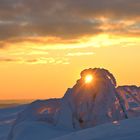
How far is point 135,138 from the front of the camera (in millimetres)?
3879

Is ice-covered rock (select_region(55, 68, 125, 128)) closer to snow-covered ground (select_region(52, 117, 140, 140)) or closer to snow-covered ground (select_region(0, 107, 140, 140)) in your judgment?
snow-covered ground (select_region(0, 107, 140, 140))

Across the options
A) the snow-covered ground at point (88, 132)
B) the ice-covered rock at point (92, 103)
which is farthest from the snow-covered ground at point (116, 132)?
the ice-covered rock at point (92, 103)

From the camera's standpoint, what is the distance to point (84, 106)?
304 inches

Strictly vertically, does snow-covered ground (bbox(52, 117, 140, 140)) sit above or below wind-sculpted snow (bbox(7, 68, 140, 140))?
below

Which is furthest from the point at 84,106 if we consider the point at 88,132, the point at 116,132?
the point at 116,132

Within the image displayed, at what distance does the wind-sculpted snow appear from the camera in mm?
7547

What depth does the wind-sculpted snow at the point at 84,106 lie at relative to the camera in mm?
7547

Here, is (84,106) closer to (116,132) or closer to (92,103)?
(92,103)

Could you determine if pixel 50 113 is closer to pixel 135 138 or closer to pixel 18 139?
pixel 18 139

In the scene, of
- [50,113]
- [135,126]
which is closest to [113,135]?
[135,126]

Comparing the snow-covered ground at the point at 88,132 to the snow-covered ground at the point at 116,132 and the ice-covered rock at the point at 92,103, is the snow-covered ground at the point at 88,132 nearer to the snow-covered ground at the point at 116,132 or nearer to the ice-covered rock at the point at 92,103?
the snow-covered ground at the point at 116,132

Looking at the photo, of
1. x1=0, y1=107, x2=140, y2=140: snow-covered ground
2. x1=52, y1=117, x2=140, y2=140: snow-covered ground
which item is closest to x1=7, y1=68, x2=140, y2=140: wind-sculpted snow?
x1=0, y1=107, x2=140, y2=140: snow-covered ground

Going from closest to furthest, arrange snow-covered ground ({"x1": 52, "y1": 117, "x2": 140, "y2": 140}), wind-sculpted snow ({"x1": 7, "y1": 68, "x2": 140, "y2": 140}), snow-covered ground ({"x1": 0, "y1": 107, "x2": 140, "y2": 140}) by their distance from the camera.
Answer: snow-covered ground ({"x1": 52, "y1": 117, "x2": 140, "y2": 140})
snow-covered ground ({"x1": 0, "y1": 107, "x2": 140, "y2": 140})
wind-sculpted snow ({"x1": 7, "y1": 68, "x2": 140, "y2": 140})

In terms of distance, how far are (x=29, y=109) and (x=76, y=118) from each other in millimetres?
905
